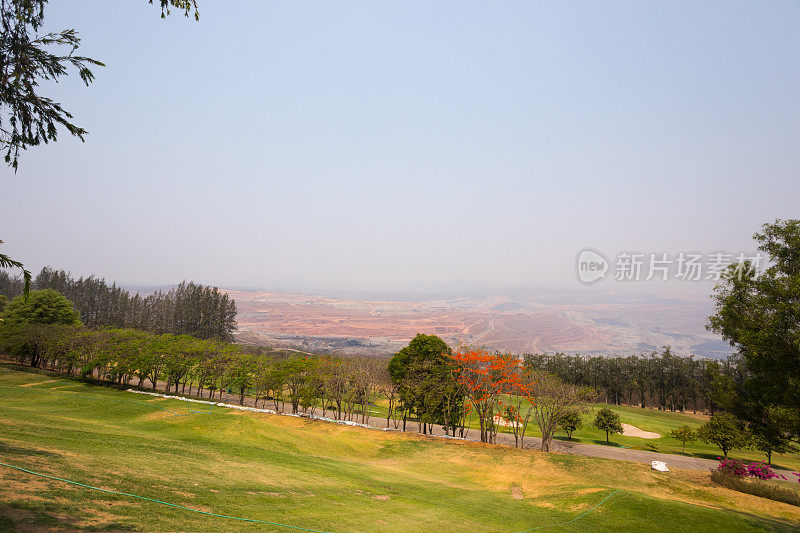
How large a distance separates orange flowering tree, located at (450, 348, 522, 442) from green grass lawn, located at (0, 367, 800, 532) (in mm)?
4494

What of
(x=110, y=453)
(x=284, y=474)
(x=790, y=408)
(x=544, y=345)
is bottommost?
A: (x=544, y=345)

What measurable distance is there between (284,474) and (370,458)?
10.2m

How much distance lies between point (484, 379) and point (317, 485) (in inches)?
719

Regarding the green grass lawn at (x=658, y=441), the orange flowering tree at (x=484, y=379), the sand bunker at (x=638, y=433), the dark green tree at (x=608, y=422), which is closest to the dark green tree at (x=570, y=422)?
the green grass lawn at (x=658, y=441)

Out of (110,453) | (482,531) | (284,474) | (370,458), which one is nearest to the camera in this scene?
(482,531)

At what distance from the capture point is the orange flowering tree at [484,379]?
29422 mm

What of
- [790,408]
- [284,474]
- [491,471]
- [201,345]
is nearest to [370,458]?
[491,471]

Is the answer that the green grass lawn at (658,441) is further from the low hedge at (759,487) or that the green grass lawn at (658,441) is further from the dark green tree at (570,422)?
the low hedge at (759,487)

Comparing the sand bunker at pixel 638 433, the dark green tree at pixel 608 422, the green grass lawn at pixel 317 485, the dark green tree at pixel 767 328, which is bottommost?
the sand bunker at pixel 638 433

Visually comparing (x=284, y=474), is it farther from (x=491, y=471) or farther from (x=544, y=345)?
(x=544, y=345)

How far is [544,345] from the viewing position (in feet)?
518

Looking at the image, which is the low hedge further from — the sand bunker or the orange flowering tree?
the sand bunker

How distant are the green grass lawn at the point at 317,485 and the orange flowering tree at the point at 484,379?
4.49 meters

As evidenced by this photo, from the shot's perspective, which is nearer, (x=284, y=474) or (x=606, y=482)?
(x=284, y=474)
